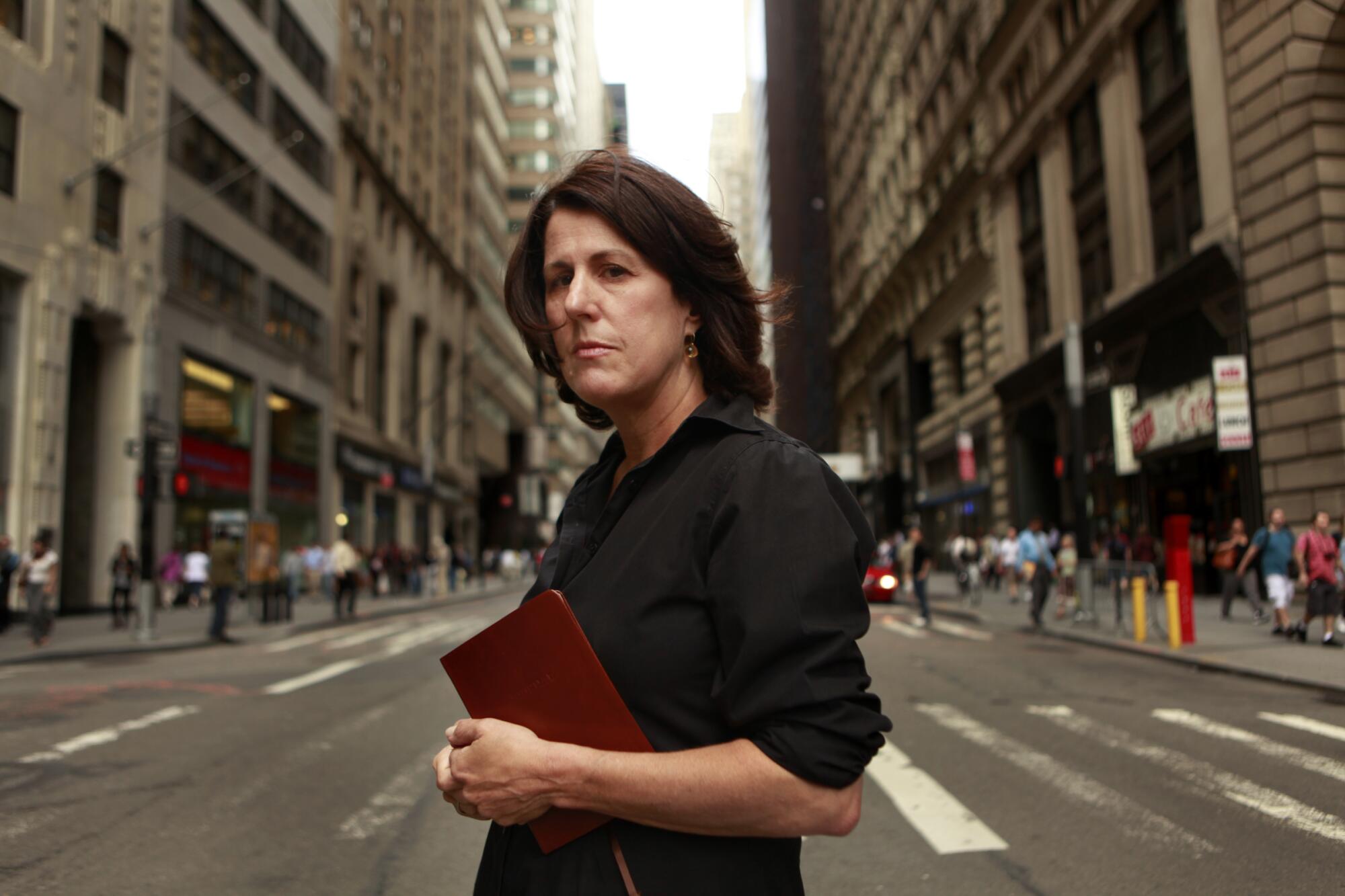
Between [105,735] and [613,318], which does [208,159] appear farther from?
[613,318]

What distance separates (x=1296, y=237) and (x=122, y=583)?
2272cm

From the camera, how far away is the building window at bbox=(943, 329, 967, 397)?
41875 mm

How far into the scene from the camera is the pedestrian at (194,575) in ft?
92.7

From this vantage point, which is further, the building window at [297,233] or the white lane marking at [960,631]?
the building window at [297,233]

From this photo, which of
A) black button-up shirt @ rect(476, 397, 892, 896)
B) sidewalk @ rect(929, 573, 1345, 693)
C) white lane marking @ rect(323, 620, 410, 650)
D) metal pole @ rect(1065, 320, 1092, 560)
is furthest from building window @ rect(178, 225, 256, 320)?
black button-up shirt @ rect(476, 397, 892, 896)

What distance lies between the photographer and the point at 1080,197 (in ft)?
92.5

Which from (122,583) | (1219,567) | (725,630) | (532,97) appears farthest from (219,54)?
(532,97)

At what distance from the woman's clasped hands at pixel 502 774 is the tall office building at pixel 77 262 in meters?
20.5

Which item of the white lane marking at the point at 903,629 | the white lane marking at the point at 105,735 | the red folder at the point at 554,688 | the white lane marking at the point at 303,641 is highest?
the red folder at the point at 554,688

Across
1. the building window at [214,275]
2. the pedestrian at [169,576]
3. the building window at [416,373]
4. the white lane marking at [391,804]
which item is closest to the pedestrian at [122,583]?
the pedestrian at [169,576]

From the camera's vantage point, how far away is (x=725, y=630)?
1460mm

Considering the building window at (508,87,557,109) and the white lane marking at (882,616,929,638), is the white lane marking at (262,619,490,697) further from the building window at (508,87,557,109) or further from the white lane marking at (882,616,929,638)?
the building window at (508,87,557,109)

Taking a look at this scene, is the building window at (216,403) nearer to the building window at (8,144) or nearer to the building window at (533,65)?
the building window at (8,144)

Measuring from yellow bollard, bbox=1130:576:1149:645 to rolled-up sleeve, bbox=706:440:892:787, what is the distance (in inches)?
613
